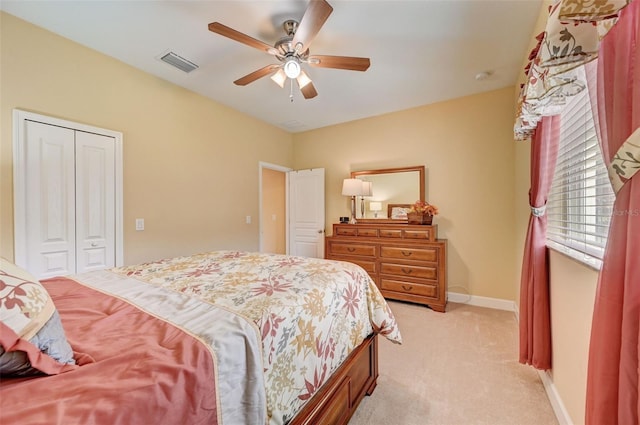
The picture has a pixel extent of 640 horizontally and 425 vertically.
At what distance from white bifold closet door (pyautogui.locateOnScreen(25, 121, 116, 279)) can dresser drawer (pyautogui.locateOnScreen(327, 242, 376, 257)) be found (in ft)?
8.39

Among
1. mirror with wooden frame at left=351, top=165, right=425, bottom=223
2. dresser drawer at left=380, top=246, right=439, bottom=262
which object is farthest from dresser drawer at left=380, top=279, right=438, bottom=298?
mirror with wooden frame at left=351, top=165, right=425, bottom=223

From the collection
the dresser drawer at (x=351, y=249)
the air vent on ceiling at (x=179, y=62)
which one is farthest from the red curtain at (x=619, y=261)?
the air vent on ceiling at (x=179, y=62)

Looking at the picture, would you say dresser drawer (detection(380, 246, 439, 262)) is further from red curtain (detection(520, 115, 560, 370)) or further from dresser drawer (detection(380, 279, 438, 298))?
red curtain (detection(520, 115, 560, 370))

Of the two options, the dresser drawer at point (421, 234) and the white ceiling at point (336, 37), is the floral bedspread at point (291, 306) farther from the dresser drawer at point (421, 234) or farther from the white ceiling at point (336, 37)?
the white ceiling at point (336, 37)

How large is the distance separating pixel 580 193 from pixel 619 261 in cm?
88

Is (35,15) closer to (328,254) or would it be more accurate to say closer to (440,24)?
(440,24)

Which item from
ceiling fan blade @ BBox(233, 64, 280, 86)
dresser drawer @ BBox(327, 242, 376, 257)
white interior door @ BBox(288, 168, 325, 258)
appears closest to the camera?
ceiling fan blade @ BBox(233, 64, 280, 86)

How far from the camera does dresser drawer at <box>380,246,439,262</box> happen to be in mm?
3080

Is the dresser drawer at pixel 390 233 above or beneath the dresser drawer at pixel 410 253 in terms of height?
above

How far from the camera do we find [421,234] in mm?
3186

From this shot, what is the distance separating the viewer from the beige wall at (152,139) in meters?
1.92

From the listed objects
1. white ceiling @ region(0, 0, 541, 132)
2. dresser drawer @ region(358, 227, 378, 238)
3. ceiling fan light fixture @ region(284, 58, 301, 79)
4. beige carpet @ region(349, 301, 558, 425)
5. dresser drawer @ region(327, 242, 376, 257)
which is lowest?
beige carpet @ region(349, 301, 558, 425)

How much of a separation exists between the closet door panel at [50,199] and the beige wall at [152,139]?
118 mm

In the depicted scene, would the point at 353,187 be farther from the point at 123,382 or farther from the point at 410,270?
the point at 123,382
